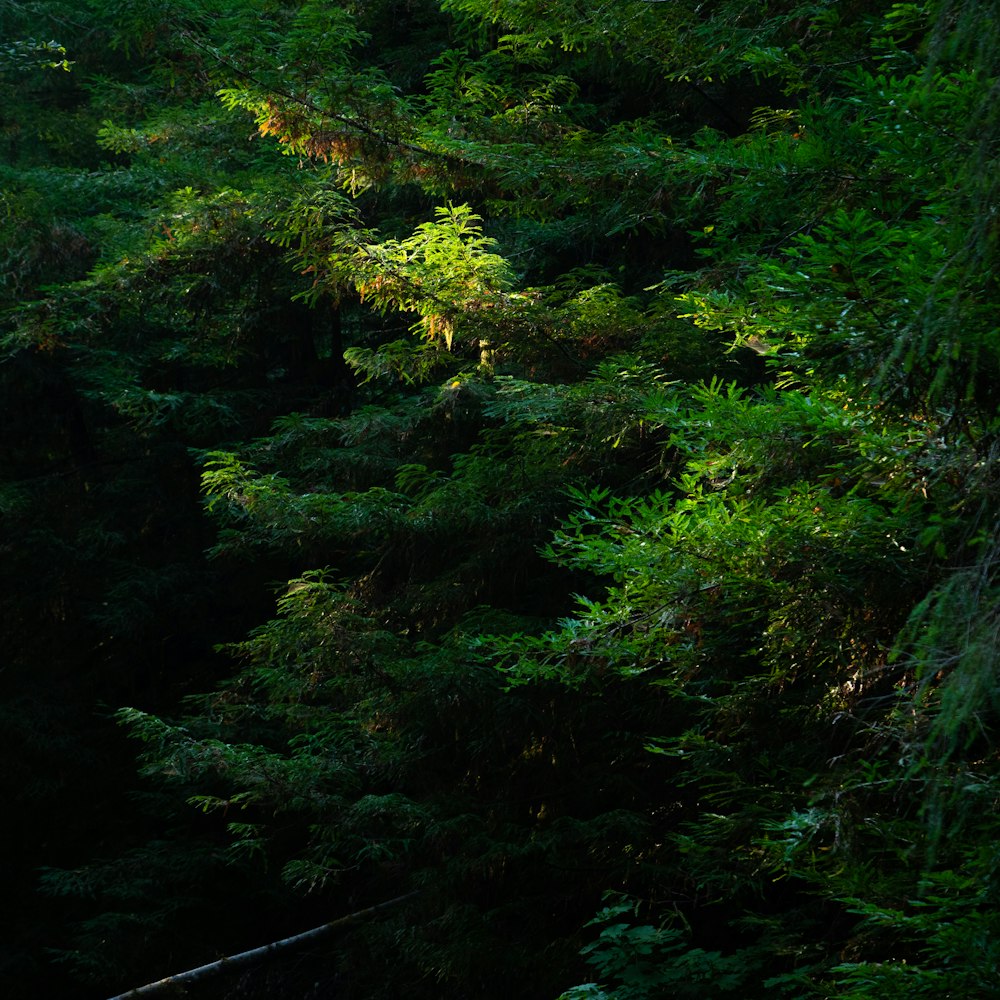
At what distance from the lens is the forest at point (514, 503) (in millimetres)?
2945

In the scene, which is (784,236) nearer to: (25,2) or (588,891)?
(588,891)

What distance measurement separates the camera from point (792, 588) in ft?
11.3

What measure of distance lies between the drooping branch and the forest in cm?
6

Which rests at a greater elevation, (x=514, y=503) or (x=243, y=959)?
(x=514, y=503)

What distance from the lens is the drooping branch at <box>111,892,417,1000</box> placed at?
6.93 metres

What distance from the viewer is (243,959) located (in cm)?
757

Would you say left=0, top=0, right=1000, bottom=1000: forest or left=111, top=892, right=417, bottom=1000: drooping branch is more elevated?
left=0, top=0, right=1000, bottom=1000: forest

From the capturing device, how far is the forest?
9.66 feet

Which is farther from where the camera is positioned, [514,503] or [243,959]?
[243,959]

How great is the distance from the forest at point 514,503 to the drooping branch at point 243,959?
0.06 m

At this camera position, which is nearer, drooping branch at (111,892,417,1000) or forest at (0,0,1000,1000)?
forest at (0,0,1000,1000)

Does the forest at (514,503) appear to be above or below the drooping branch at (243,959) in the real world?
above

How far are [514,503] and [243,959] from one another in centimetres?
422

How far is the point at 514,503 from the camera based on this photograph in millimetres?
6379
